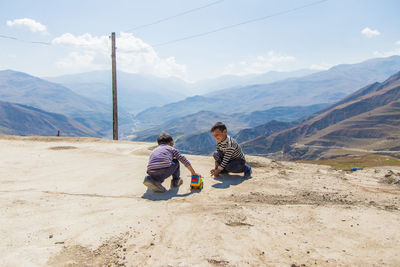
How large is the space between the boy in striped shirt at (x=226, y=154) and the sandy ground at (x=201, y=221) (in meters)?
0.31

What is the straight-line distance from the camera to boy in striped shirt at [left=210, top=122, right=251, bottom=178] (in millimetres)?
6957

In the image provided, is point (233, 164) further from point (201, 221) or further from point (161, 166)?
point (201, 221)

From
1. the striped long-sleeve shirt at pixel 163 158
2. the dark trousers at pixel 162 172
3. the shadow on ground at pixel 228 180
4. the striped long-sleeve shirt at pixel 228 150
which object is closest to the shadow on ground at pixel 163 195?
the dark trousers at pixel 162 172

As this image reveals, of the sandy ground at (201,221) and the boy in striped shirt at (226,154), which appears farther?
the boy in striped shirt at (226,154)

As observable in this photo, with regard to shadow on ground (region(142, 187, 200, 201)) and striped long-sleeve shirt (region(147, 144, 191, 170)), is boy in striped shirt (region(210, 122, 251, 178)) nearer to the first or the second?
striped long-sleeve shirt (region(147, 144, 191, 170))

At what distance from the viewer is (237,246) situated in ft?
11.2

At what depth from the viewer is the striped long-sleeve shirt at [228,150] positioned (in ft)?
23.0

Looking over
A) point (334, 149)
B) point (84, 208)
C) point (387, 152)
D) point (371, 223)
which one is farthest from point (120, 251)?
point (334, 149)

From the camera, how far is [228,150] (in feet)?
23.1

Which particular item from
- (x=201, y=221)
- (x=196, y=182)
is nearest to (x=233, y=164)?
(x=196, y=182)

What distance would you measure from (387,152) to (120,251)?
355 feet

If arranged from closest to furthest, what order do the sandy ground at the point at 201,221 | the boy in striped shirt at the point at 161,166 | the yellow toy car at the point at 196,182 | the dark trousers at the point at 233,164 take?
the sandy ground at the point at 201,221
the boy in striped shirt at the point at 161,166
the yellow toy car at the point at 196,182
the dark trousers at the point at 233,164

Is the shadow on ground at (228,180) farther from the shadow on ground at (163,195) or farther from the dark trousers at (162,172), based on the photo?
the dark trousers at (162,172)

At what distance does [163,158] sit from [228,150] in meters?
1.93
